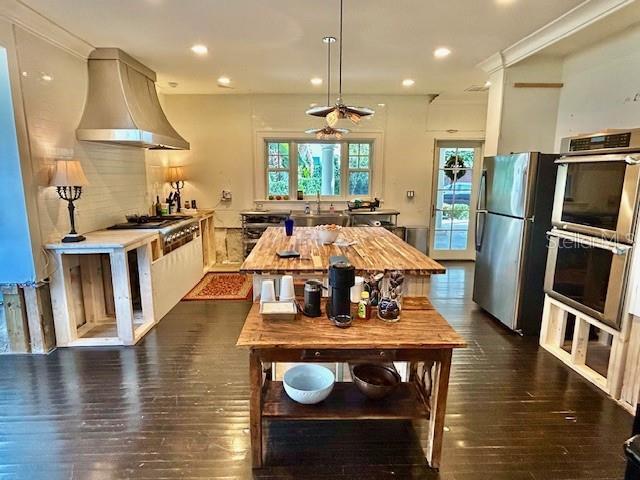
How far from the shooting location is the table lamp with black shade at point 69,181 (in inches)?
115

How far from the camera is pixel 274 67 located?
425 cm

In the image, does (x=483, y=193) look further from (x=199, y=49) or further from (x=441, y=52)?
(x=199, y=49)

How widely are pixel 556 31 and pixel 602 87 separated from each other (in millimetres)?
695

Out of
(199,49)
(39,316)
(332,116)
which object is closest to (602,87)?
(332,116)

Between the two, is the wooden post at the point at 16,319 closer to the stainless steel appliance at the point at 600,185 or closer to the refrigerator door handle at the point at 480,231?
the refrigerator door handle at the point at 480,231

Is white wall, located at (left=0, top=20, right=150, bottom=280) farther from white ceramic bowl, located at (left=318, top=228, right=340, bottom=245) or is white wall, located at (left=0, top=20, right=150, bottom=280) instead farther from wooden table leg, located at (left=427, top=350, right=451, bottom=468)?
wooden table leg, located at (left=427, top=350, right=451, bottom=468)

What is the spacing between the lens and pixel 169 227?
12.8ft

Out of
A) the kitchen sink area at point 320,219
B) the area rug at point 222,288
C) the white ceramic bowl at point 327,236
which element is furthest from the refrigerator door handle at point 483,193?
the area rug at point 222,288

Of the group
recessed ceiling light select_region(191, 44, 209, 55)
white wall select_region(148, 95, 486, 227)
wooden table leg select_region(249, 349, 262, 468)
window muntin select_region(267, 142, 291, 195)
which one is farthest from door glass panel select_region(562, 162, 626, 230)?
window muntin select_region(267, 142, 291, 195)

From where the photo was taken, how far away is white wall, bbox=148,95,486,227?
580 cm

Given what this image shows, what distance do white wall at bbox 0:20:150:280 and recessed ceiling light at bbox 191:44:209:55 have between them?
108 cm

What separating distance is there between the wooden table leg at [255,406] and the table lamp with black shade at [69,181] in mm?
2282

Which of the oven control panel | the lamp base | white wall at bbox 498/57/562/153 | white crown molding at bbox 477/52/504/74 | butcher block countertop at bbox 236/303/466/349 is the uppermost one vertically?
white crown molding at bbox 477/52/504/74

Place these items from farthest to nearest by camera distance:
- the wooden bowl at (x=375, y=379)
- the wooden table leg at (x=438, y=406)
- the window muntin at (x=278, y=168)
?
the window muntin at (x=278, y=168)
the wooden bowl at (x=375, y=379)
the wooden table leg at (x=438, y=406)
